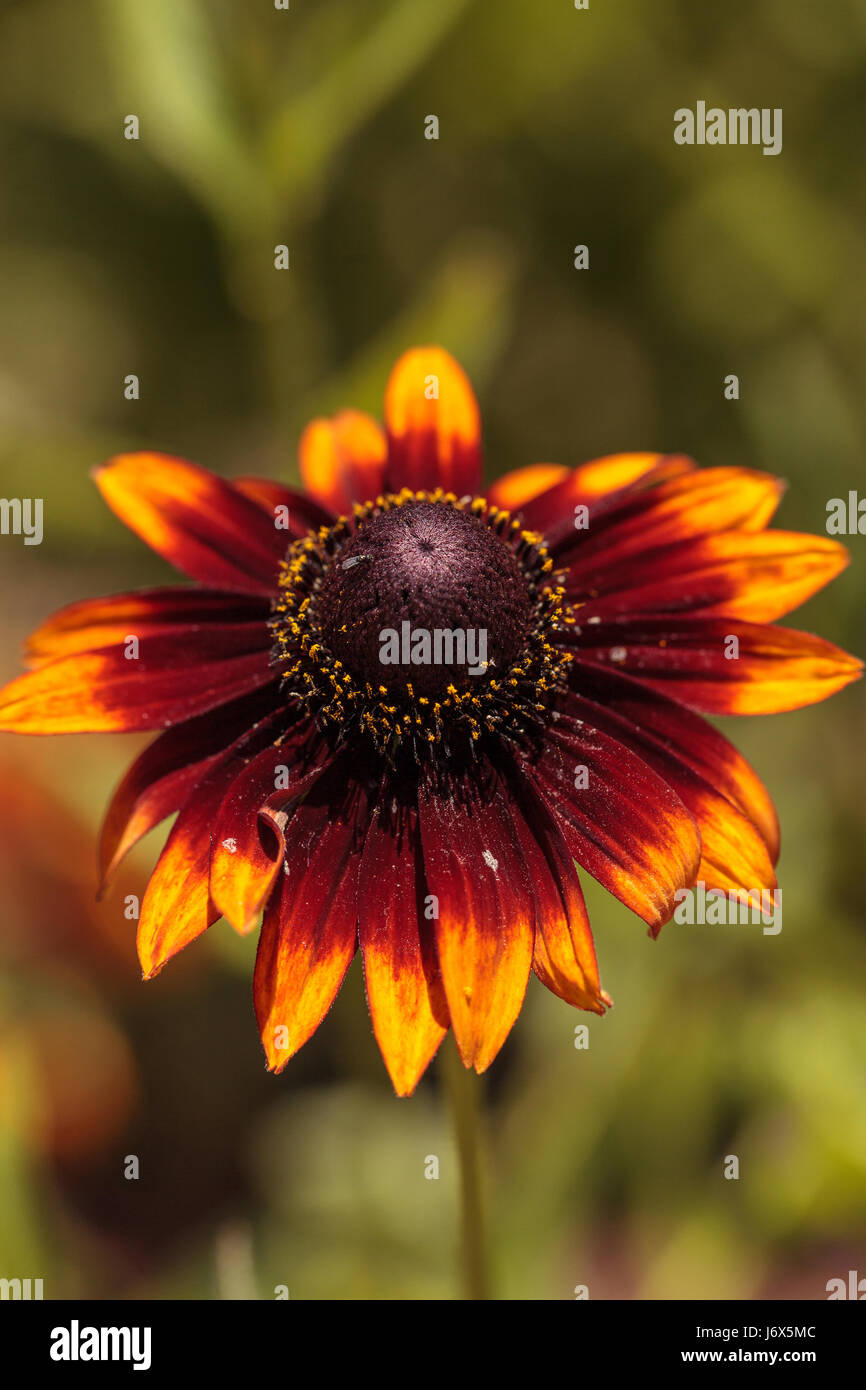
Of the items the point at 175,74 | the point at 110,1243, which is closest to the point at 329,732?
the point at 175,74

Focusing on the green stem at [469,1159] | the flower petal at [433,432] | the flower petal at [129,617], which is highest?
the flower petal at [433,432]

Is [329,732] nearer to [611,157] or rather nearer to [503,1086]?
[503,1086]

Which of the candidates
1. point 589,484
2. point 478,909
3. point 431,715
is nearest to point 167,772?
point 431,715

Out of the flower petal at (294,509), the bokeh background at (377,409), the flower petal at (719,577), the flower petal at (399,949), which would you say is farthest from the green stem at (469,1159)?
the flower petal at (294,509)

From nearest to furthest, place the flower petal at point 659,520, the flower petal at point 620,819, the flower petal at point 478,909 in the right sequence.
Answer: the flower petal at point 478,909 → the flower petal at point 620,819 → the flower petal at point 659,520

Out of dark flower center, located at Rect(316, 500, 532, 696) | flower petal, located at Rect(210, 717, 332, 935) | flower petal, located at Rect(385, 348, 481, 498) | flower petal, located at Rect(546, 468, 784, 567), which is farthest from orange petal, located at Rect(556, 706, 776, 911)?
flower petal, located at Rect(385, 348, 481, 498)

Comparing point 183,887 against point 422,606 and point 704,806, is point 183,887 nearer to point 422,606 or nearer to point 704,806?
Answer: point 422,606

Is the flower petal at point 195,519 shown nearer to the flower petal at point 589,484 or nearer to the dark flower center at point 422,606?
the dark flower center at point 422,606

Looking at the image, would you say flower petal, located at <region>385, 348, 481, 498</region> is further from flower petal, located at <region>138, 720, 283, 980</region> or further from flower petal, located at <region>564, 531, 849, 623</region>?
flower petal, located at <region>138, 720, 283, 980</region>
